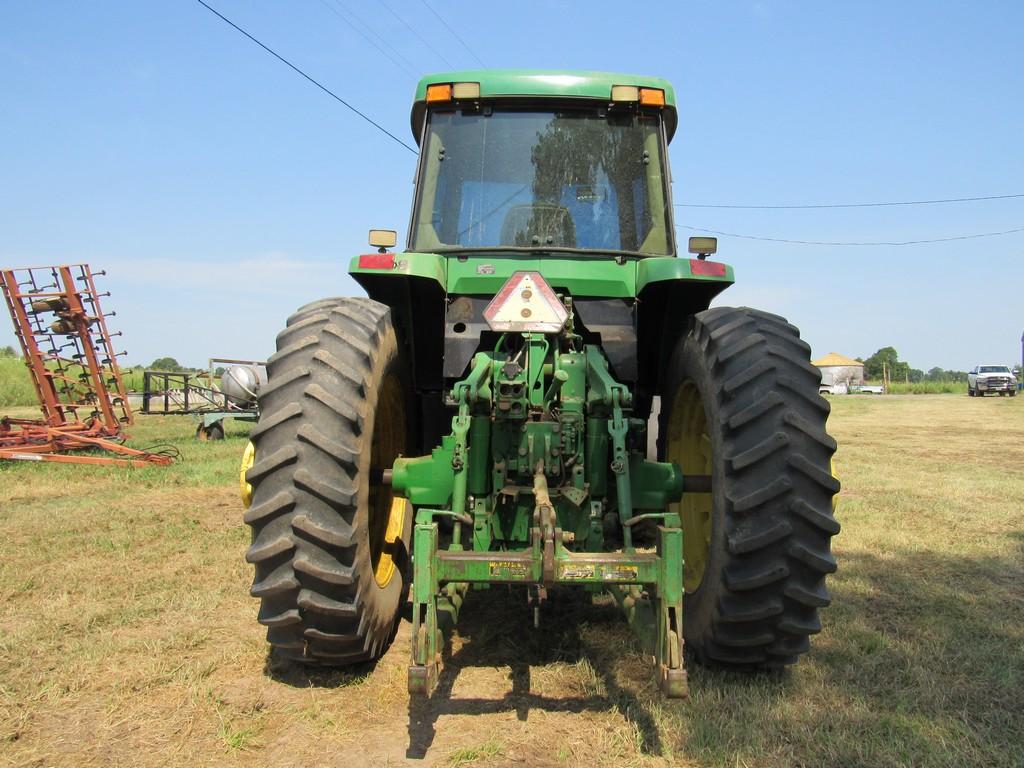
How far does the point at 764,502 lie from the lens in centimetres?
290

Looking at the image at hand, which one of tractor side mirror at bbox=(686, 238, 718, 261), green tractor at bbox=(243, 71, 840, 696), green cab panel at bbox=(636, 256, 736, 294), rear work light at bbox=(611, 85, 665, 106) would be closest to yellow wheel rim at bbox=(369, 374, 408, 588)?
green tractor at bbox=(243, 71, 840, 696)

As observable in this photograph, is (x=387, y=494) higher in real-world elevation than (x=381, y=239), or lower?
lower

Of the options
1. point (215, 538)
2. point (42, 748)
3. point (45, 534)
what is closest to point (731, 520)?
point (42, 748)

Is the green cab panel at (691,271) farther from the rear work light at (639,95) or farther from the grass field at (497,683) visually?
the grass field at (497,683)

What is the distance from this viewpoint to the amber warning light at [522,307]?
3.28 m

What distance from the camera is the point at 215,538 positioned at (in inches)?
235

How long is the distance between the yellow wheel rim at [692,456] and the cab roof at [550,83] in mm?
1728

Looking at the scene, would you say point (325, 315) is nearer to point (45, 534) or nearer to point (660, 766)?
→ point (660, 766)

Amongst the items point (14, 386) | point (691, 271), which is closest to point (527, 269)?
point (691, 271)

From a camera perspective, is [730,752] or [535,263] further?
[535,263]

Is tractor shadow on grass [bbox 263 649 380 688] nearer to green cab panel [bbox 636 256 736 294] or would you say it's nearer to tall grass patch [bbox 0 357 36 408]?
green cab panel [bbox 636 256 736 294]

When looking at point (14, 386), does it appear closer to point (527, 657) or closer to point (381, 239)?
point (381, 239)

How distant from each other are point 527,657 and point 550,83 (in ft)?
10.0

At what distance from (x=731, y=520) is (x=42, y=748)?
259 centimetres
